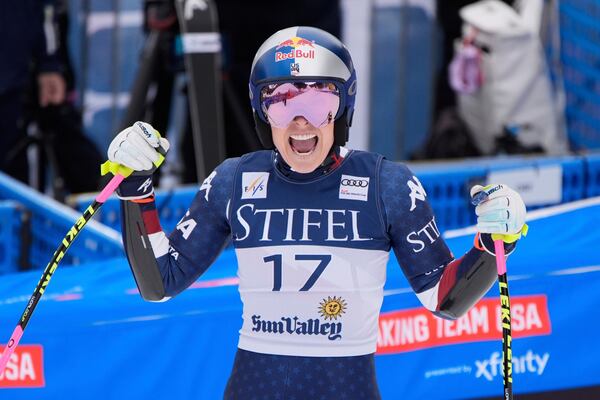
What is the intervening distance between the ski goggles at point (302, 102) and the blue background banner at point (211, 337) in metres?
1.20

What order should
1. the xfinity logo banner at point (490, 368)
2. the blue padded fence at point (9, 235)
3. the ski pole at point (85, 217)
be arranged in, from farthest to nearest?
the blue padded fence at point (9, 235)
the xfinity logo banner at point (490, 368)
the ski pole at point (85, 217)

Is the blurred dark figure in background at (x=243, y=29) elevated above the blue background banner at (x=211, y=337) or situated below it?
above

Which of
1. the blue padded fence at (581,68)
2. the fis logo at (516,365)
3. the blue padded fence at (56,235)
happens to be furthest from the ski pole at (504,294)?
the blue padded fence at (581,68)

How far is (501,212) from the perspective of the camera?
9.88ft

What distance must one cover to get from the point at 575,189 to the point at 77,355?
327 centimetres

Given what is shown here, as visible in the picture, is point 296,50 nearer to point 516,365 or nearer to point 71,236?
point 71,236

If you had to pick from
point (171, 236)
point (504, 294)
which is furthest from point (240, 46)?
point (504, 294)

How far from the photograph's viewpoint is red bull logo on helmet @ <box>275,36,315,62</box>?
10.5 feet

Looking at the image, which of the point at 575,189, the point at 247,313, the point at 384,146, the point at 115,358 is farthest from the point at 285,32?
the point at 384,146

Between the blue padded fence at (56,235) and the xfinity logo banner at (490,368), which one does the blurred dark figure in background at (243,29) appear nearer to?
the blue padded fence at (56,235)

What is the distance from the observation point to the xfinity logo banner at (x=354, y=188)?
3.25 metres

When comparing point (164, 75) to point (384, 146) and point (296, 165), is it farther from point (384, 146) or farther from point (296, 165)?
point (296, 165)

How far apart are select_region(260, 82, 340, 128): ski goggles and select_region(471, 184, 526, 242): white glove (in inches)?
17.1

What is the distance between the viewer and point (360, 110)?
27.8 ft
